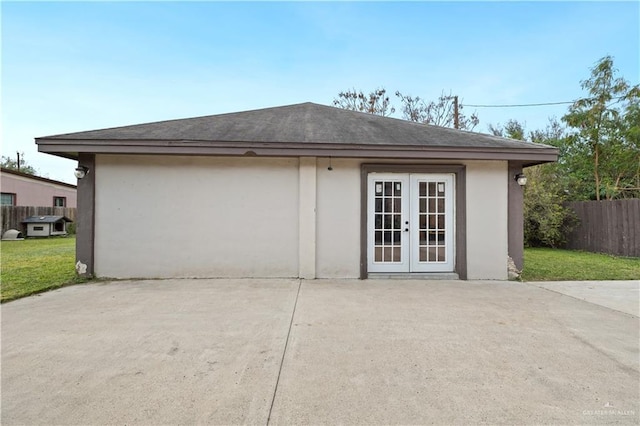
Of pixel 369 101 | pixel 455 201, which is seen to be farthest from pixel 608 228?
→ pixel 369 101

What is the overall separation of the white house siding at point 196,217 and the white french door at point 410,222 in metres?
1.62

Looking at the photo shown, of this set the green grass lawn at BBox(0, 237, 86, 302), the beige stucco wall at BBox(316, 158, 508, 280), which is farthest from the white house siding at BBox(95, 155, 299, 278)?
the green grass lawn at BBox(0, 237, 86, 302)

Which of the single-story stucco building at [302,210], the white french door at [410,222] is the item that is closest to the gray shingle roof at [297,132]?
the single-story stucco building at [302,210]

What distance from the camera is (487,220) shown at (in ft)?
21.1

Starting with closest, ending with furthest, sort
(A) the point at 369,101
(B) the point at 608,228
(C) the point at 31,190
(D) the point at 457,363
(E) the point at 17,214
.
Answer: (D) the point at 457,363 → (B) the point at 608,228 → (E) the point at 17,214 → (A) the point at 369,101 → (C) the point at 31,190

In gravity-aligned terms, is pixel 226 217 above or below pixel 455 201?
below

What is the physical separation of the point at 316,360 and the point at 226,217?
160 inches

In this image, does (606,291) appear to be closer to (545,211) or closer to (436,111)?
(545,211)

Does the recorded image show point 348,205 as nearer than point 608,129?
Yes

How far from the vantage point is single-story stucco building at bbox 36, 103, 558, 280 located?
20.2 ft

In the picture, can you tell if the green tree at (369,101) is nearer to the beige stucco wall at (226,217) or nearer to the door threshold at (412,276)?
the beige stucco wall at (226,217)

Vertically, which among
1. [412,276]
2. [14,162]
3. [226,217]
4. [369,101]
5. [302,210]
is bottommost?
[412,276]

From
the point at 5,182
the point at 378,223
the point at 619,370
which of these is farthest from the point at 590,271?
the point at 5,182

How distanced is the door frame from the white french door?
93 millimetres
